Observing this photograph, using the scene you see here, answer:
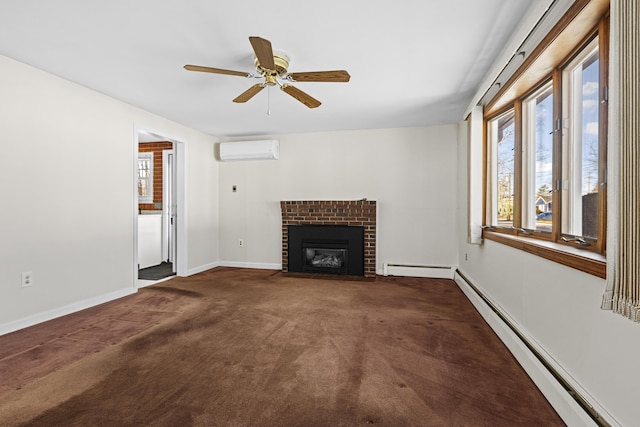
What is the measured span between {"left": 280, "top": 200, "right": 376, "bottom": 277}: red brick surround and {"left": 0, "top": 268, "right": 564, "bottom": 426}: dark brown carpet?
1456mm

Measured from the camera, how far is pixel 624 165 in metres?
1.09

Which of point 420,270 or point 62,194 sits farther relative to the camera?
point 420,270

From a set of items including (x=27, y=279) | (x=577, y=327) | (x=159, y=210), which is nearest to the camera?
(x=577, y=327)

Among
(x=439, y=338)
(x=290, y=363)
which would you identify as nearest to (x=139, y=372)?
(x=290, y=363)

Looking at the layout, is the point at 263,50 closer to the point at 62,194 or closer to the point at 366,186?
the point at 62,194

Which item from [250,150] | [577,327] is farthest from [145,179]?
[577,327]

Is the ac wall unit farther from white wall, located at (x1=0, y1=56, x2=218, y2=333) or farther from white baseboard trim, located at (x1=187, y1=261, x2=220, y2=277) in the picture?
white baseboard trim, located at (x1=187, y1=261, x2=220, y2=277)

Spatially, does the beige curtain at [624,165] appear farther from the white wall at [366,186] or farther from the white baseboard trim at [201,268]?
the white baseboard trim at [201,268]

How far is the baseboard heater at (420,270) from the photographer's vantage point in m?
4.59

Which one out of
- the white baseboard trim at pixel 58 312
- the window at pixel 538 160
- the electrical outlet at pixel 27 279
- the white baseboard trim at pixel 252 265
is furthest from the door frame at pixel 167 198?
the window at pixel 538 160

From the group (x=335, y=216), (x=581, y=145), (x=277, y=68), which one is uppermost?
(x=277, y=68)

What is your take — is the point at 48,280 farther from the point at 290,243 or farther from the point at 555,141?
the point at 555,141

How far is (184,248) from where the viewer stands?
15.5 ft

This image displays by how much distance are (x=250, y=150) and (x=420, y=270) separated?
3.31 metres
